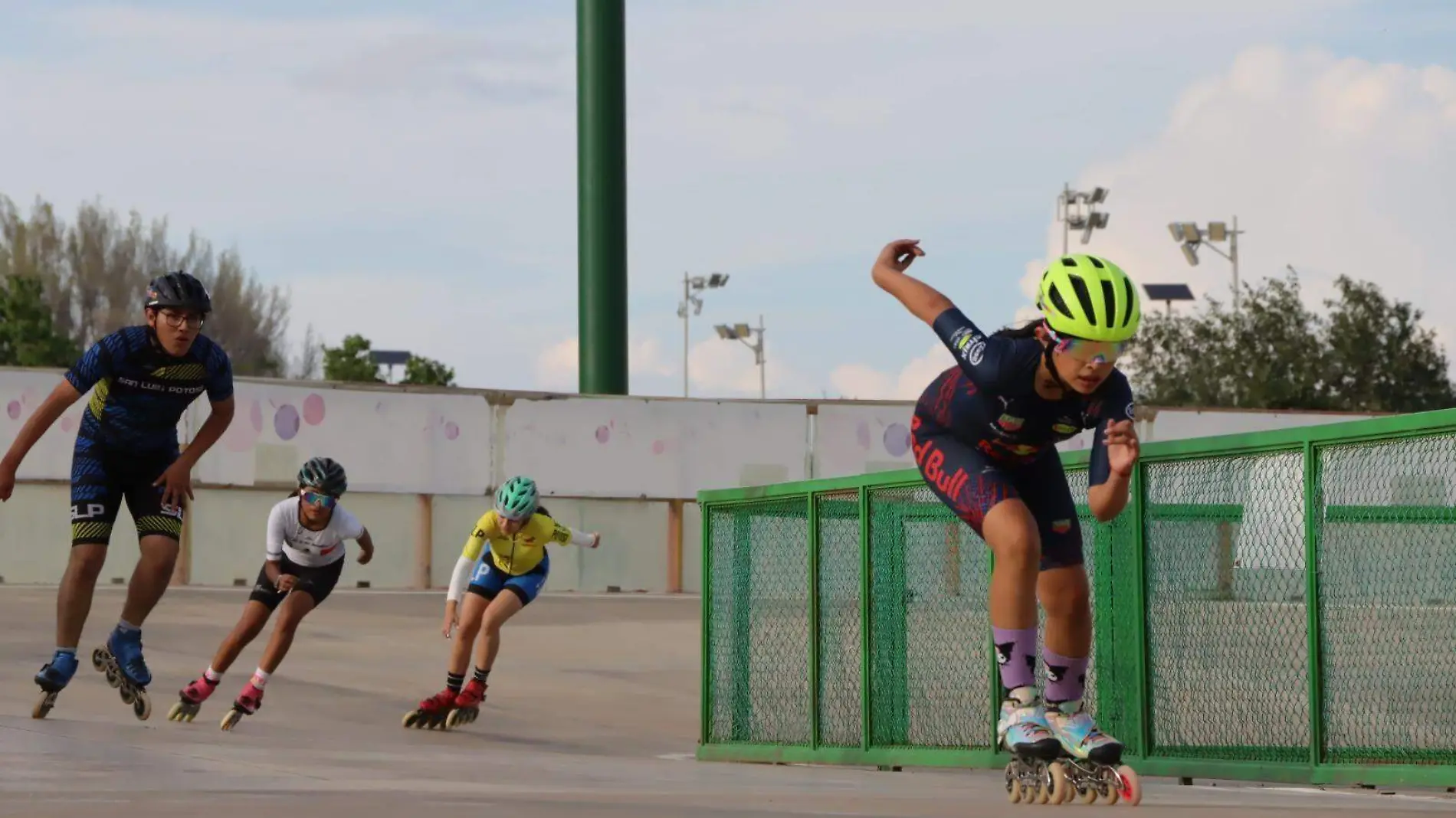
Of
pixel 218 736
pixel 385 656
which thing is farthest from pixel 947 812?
pixel 385 656

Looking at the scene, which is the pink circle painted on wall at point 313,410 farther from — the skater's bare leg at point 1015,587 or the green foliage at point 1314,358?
the green foliage at point 1314,358

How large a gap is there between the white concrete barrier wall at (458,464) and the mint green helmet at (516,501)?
43.9 ft

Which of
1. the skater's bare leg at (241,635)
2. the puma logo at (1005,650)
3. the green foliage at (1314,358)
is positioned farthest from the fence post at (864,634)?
the green foliage at (1314,358)

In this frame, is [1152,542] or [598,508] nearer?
[1152,542]

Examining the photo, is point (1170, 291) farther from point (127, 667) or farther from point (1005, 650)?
point (1005, 650)

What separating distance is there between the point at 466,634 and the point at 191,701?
1.84 meters

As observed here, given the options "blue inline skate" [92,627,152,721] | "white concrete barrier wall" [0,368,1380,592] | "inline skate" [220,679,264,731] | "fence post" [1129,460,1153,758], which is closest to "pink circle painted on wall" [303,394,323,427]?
"white concrete barrier wall" [0,368,1380,592]

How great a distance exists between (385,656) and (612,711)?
344 cm

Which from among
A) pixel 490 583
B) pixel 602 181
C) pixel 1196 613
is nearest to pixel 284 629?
pixel 490 583

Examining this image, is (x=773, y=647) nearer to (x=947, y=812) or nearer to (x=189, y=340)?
(x=189, y=340)

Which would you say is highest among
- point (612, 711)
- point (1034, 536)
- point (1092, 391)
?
point (1092, 391)

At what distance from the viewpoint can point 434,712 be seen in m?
12.6

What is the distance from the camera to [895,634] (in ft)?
32.4

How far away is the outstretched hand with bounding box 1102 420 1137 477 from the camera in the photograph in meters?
6.39
